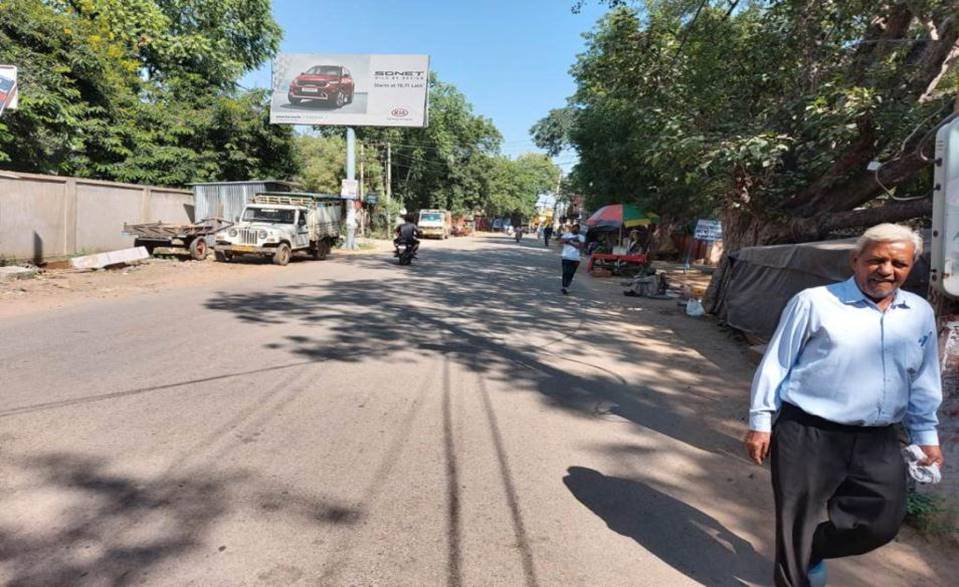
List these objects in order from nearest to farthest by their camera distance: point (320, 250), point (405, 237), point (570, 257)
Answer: point (570, 257)
point (405, 237)
point (320, 250)

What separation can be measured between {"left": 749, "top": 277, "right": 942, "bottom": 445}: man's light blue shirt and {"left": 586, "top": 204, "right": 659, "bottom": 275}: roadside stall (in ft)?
61.0

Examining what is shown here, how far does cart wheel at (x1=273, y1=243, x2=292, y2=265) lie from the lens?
57.7ft

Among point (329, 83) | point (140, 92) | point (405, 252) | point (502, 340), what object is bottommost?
point (502, 340)

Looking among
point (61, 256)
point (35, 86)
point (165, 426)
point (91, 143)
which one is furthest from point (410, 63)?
point (165, 426)

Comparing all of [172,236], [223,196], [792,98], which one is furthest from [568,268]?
[223,196]

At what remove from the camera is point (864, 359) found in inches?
96.2

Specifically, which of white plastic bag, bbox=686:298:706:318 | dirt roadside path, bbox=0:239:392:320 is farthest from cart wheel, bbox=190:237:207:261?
white plastic bag, bbox=686:298:706:318

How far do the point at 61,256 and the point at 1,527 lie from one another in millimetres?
14633

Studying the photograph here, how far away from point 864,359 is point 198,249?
17.8 meters

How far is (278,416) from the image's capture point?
4816 mm

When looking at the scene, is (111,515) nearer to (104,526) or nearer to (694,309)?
(104,526)

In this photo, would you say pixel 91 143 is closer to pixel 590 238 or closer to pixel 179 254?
pixel 179 254

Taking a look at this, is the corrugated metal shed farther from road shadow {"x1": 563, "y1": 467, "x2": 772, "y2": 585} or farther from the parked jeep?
Result: road shadow {"x1": 563, "y1": 467, "x2": 772, "y2": 585}

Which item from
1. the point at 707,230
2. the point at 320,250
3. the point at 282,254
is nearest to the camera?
the point at 282,254
